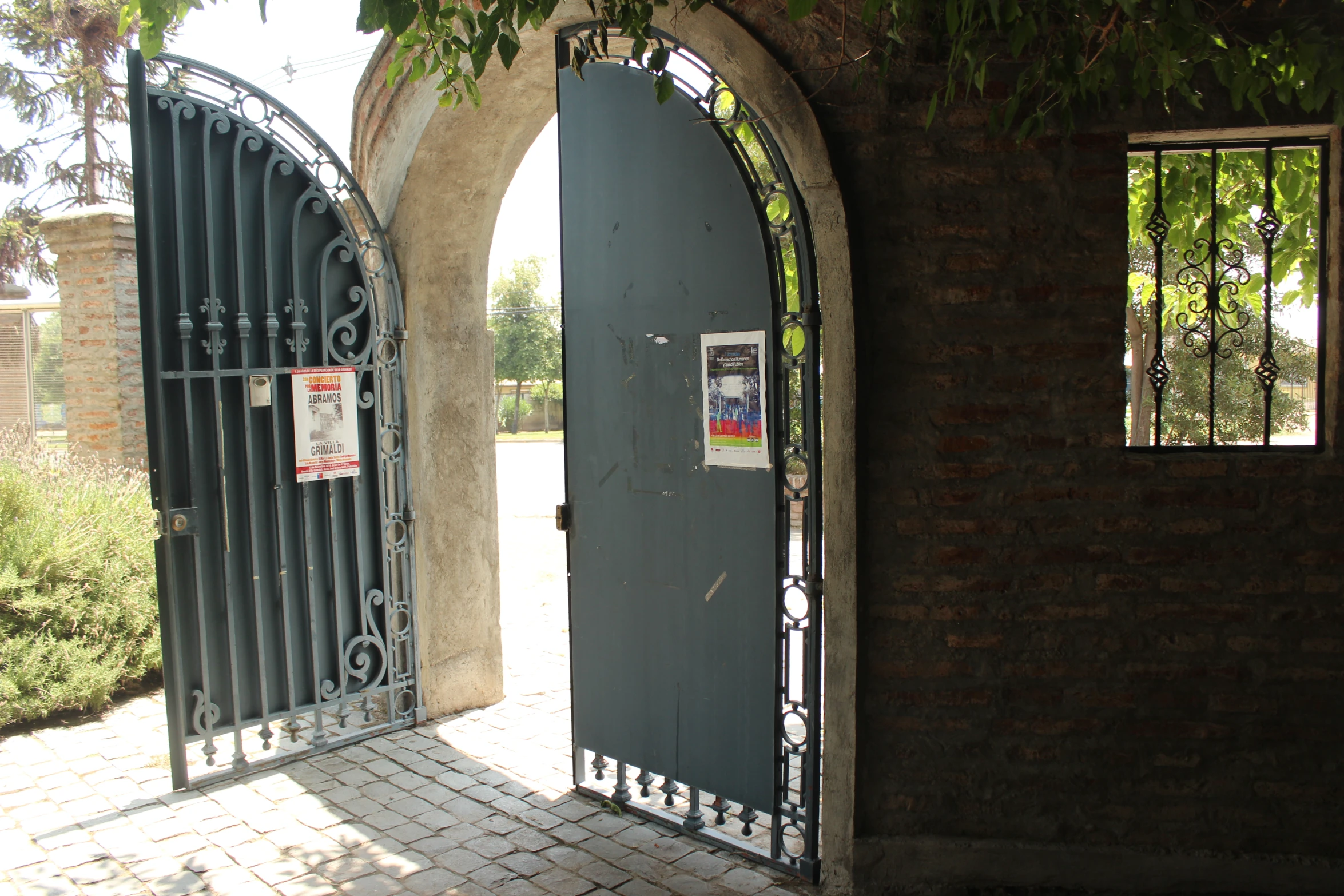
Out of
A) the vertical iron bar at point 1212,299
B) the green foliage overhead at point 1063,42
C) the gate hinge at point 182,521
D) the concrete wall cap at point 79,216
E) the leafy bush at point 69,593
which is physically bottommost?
the leafy bush at point 69,593

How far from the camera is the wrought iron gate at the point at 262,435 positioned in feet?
14.9

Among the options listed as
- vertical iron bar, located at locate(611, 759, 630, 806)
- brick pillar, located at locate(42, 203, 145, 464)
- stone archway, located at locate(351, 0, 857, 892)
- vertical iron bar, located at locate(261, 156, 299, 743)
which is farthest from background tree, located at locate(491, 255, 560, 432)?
vertical iron bar, located at locate(611, 759, 630, 806)

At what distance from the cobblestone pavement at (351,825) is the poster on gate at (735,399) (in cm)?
175

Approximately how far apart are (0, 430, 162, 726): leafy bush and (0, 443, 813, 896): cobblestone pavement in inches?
10.2

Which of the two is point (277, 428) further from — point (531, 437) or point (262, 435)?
point (531, 437)

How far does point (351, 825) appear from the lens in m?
4.31

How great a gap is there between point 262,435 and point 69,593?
6.99 ft

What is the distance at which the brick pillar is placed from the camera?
875 cm

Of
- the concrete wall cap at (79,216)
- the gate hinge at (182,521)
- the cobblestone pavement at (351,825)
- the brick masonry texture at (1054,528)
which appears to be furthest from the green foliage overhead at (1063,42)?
the concrete wall cap at (79,216)

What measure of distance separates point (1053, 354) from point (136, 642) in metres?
5.84

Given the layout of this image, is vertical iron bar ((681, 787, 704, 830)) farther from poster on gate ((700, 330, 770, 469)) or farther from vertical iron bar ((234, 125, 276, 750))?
vertical iron bar ((234, 125, 276, 750))

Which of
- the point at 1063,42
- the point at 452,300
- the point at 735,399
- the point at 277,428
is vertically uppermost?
the point at 1063,42

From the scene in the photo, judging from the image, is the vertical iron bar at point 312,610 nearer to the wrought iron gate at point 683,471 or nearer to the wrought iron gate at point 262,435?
the wrought iron gate at point 262,435

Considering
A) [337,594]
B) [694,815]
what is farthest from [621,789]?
[337,594]
